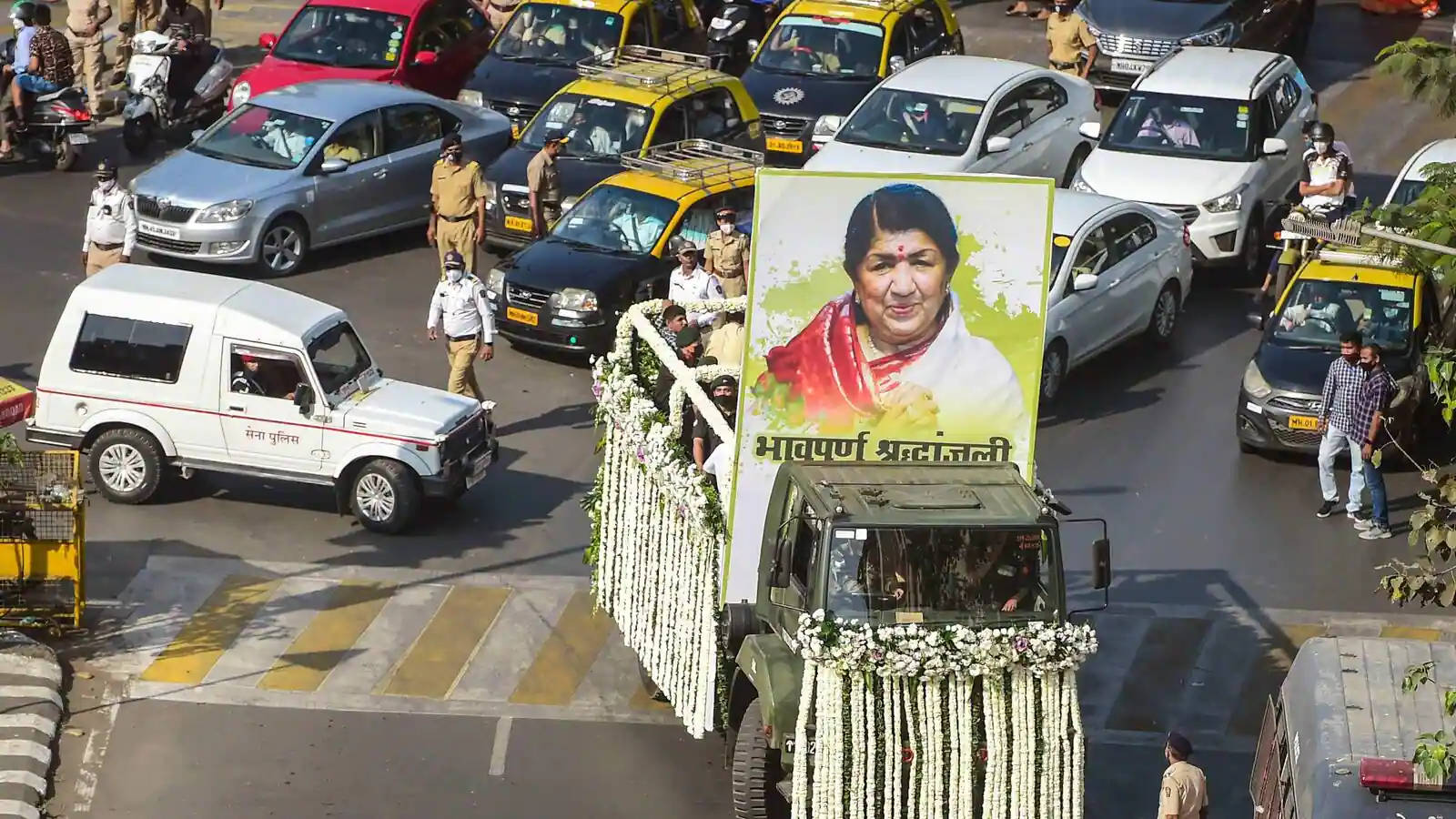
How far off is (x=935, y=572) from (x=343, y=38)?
1712 centimetres

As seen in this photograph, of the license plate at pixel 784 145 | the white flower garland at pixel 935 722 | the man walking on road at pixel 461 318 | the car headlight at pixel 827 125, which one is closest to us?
the white flower garland at pixel 935 722

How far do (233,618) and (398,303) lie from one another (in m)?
7.28

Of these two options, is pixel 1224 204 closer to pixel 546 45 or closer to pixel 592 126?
pixel 592 126

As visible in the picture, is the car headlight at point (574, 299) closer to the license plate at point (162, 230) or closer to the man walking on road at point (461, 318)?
the man walking on road at point (461, 318)

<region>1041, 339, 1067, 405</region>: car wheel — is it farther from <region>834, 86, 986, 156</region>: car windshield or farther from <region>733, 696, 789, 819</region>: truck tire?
<region>733, 696, 789, 819</region>: truck tire

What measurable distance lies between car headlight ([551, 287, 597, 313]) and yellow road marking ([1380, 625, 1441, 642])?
8.23 m

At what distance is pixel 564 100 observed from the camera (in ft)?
81.6

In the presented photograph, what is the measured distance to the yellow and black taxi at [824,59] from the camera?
26438 millimetres

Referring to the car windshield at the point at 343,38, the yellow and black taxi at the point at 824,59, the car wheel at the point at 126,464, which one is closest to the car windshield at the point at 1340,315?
the yellow and black taxi at the point at 824,59

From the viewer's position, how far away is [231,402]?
17516mm

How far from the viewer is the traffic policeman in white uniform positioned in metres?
20.7

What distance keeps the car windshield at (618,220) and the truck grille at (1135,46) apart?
31.0ft

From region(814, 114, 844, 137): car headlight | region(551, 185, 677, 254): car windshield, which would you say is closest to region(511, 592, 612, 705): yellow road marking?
region(551, 185, 677, 254): car windshield

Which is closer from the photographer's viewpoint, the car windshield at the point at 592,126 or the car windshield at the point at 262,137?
the car windshield at the point at 262,137
